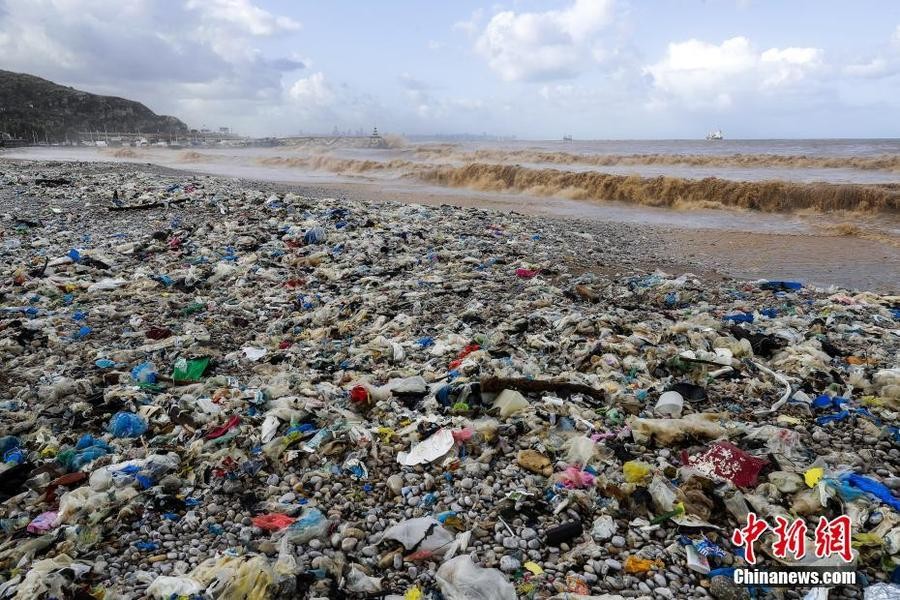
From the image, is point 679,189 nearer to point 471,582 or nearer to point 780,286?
point 780,286

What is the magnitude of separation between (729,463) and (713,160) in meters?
32.6

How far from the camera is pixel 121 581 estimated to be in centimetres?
230

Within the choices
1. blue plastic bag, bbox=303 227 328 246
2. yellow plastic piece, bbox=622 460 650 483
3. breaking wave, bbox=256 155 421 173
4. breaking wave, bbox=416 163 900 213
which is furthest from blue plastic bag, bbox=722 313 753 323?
breaking wave, bbox=256 155 421 173

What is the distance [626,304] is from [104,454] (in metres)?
5.35

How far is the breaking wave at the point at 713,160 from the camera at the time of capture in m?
26.3

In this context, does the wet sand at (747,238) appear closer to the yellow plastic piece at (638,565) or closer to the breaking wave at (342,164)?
the yellow plastic piece at (638,565)

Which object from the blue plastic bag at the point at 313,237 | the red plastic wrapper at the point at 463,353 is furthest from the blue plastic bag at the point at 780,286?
the blue plastic bag at the point at 313,237

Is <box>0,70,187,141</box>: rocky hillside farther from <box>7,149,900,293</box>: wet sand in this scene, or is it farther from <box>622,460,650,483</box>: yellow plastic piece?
<box>622,460,650,483</box>: yellow plastic piece

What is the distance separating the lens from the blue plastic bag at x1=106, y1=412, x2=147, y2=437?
354cm

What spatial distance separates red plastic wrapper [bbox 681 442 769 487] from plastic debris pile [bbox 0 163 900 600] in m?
0.02

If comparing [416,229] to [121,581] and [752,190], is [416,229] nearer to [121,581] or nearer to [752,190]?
[121,581]

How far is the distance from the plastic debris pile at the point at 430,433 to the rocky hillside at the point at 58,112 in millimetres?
81483

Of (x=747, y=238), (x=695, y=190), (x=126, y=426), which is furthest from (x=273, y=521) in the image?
(x=695, y=190)

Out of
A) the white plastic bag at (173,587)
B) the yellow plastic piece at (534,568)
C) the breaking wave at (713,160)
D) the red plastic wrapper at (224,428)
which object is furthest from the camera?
the breaking wave at (713,160)
